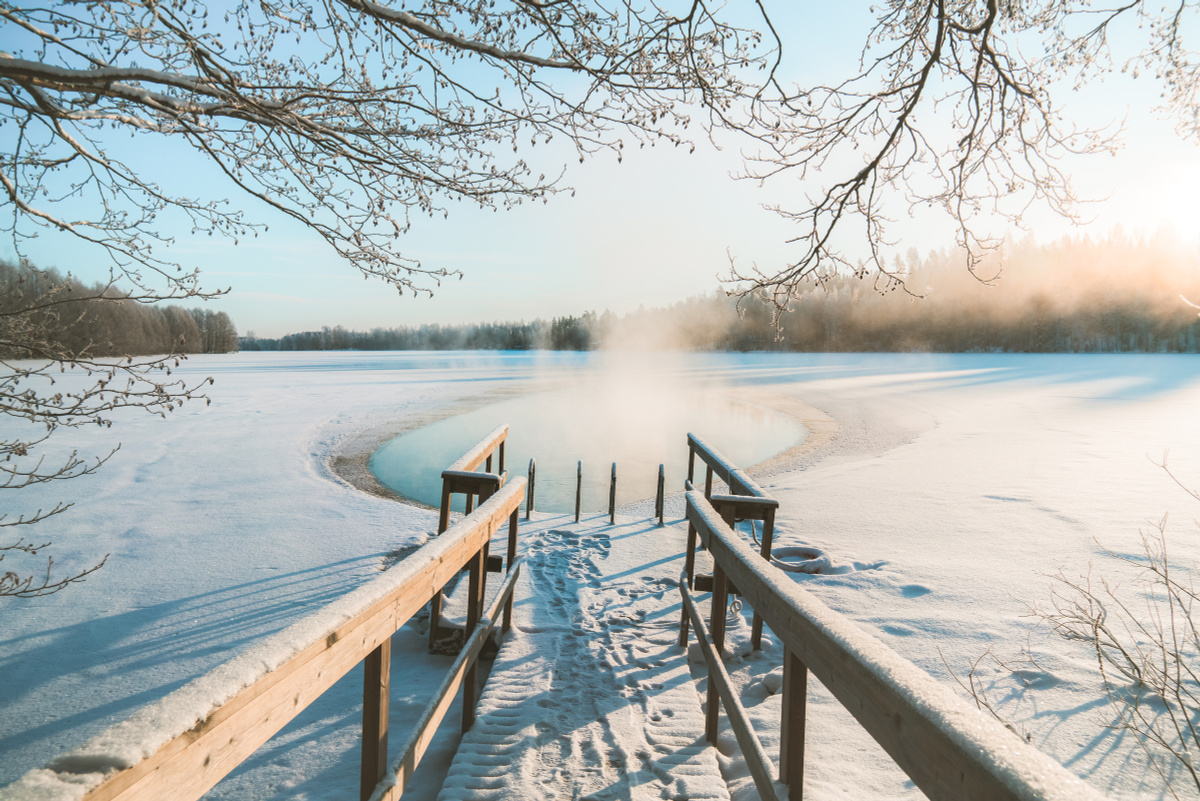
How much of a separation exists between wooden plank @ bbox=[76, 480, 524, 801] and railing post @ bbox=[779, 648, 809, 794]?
1324mm

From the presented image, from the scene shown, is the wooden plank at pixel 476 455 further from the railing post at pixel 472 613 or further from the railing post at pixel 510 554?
the railing post at pixel 472 613

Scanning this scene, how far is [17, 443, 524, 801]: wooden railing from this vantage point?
0.93 m

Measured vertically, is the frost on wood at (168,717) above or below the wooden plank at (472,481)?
above

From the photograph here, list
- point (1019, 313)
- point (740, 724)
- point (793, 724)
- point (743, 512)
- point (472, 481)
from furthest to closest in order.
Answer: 1. point (1019, 313)
2. point (472, 481)
3. point (743, 512)
4. point (740, 724)
5. point (793, 724)

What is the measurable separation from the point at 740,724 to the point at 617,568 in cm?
386

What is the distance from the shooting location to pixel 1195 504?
26.2 feet

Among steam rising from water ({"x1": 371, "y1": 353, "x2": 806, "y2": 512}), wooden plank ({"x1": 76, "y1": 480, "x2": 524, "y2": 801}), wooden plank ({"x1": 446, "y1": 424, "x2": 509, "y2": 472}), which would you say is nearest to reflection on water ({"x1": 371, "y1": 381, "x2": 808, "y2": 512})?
steam rising from water ({"x1": 371, "y1": 353, "x2": 806, "y2": 512})

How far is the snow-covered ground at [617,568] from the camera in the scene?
10.6 ft

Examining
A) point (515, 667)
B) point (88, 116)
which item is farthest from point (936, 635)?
point (88, 116)

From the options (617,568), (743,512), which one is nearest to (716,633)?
(743,512)

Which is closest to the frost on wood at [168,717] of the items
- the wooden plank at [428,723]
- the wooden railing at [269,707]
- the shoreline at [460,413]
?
the wooden railing at [269,707]

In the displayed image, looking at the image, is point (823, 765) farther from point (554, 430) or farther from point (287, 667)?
point (554, 430)

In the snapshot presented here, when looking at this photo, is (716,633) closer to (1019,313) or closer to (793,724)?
(793,724)

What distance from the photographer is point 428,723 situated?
2352mm
